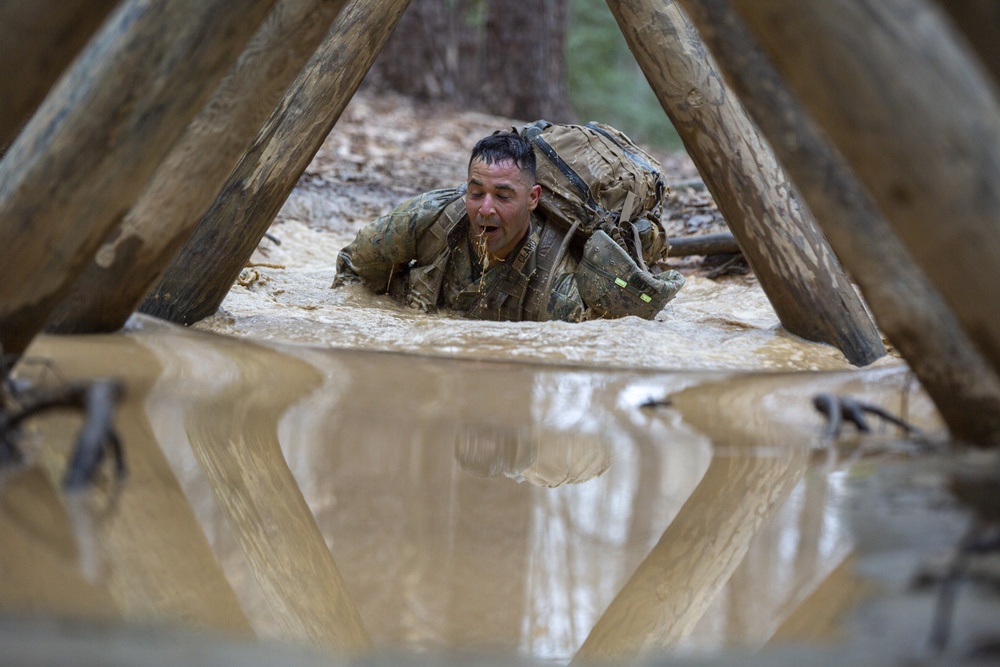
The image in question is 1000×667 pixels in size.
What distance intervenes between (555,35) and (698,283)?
556 centimetres

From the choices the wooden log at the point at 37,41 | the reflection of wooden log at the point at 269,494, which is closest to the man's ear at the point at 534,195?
the reflection of wooden log at the point at 269,494

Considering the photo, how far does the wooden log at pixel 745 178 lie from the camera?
13.2ft

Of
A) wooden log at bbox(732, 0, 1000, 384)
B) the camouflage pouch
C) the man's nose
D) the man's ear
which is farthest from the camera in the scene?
the man's ear

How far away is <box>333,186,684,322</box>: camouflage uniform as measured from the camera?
5035 millimetres

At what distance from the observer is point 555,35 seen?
11219 mm

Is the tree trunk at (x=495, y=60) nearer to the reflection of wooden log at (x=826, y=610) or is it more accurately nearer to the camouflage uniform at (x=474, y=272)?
the camouflage uniform at (x=474, y=272)

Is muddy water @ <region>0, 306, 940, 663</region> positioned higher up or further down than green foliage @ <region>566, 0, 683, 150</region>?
further down

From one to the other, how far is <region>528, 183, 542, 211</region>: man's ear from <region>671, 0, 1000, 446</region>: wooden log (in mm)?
2849

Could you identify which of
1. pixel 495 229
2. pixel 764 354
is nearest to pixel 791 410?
pixel 764 354

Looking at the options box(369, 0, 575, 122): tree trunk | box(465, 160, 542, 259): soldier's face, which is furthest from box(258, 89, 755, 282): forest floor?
box(465, 160, 542, 259): soldier's face

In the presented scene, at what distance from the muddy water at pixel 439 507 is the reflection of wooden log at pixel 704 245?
3.69m

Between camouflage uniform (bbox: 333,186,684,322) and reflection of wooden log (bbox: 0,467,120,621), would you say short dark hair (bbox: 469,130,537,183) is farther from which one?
reflection of wooden log (bbox: 0,467,120,621)

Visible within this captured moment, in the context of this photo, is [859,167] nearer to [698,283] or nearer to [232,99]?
[232,99]

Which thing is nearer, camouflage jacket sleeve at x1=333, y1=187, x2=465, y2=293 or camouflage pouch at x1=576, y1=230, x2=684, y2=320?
camouflage pouch at x1=576, y1=230, x2=684, y2=320
